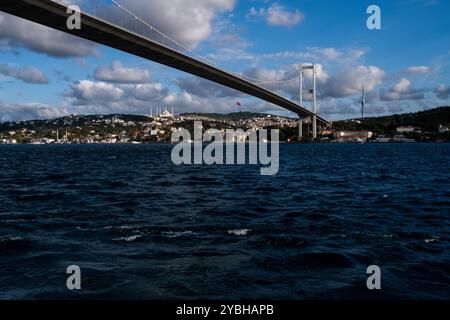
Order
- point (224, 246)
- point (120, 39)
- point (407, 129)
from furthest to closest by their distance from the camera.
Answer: point (407, 129) < point (120, 39) < point (224, 246)

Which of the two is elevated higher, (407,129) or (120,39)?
(120,39)

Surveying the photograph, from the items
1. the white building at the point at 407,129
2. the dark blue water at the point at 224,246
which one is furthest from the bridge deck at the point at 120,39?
the white building at the point at 407,129

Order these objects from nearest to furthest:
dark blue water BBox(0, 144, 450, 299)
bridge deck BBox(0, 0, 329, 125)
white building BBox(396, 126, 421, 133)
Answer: dark blue water BBox(0, 144, 450, 299), bridge deck BBox(0, 0, 329, 125), white building BBox(396, 126, 421, 133)

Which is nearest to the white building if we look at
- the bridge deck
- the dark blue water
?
the bridge deck

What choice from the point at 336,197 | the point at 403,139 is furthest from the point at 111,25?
the point at 403,139

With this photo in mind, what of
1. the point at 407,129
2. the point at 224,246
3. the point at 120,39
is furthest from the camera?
the point at 407,129

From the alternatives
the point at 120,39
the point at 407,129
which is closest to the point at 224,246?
the point at 120,39

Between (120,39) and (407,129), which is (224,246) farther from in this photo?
(407,129)

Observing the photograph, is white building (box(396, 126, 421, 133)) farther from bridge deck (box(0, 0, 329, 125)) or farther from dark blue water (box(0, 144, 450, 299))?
dark blue water (box(0, 144, 450, 299))
